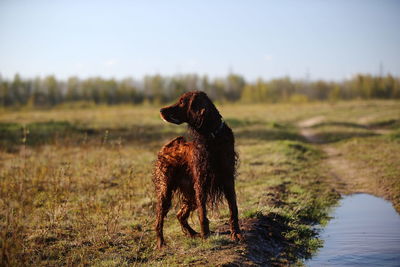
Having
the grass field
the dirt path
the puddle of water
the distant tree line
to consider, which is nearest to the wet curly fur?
the grass field

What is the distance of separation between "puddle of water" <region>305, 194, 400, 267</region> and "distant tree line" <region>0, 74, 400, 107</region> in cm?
7161

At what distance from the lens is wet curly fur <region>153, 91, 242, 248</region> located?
17.4 ft

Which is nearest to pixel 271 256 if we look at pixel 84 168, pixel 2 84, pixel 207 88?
pixel 84 168

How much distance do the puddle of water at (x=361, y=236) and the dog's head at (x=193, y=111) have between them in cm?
256

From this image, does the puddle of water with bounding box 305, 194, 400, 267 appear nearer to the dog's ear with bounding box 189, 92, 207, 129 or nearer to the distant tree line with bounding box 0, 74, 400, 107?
the dog's ear with bounding box 189, 92, 207, 129

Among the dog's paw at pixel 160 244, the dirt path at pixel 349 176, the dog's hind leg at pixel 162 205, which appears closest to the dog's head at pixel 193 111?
the dog's hind leg at pixel 162 205

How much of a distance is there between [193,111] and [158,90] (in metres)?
91.8

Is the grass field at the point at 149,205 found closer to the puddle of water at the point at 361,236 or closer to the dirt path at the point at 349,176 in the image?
the dirt path at the point at 349,176

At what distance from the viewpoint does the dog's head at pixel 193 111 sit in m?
5.24

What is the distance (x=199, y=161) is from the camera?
5.45m

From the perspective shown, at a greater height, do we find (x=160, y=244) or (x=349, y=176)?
(x=160, y=244)

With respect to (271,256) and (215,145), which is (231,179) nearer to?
(215,145)

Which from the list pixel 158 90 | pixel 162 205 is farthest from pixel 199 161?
pixel 158 90

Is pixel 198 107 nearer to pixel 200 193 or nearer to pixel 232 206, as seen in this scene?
pixel 200 193
